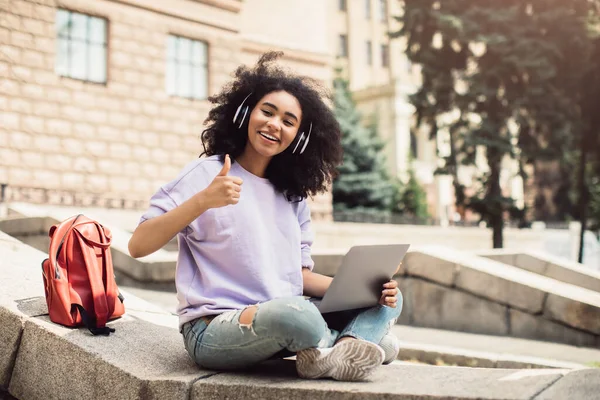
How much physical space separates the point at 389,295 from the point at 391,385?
0.53m

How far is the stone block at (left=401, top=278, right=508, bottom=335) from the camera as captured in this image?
250 inches

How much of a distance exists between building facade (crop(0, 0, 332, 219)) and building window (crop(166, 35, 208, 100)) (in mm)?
25

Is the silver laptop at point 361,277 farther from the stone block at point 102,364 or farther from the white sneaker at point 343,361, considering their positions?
the stone block at point 102,364

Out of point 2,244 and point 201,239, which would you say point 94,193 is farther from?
point 201,239

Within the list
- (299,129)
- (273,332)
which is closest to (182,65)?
(299,129)

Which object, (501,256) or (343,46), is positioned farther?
(343,46)

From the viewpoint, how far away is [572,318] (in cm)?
588

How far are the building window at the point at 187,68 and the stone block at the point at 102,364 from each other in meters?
12.7

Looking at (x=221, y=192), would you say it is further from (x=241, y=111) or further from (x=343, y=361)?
(x=343, y=361)

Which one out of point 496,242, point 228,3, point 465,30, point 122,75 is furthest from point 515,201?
point 122,75

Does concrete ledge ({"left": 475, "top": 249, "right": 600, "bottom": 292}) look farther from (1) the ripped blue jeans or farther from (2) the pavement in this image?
(1) the ripped blue jeans

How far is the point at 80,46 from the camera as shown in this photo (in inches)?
551

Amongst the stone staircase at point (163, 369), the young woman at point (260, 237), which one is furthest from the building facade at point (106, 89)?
the young woman at point (260, 237)

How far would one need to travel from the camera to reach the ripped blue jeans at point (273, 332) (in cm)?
251
